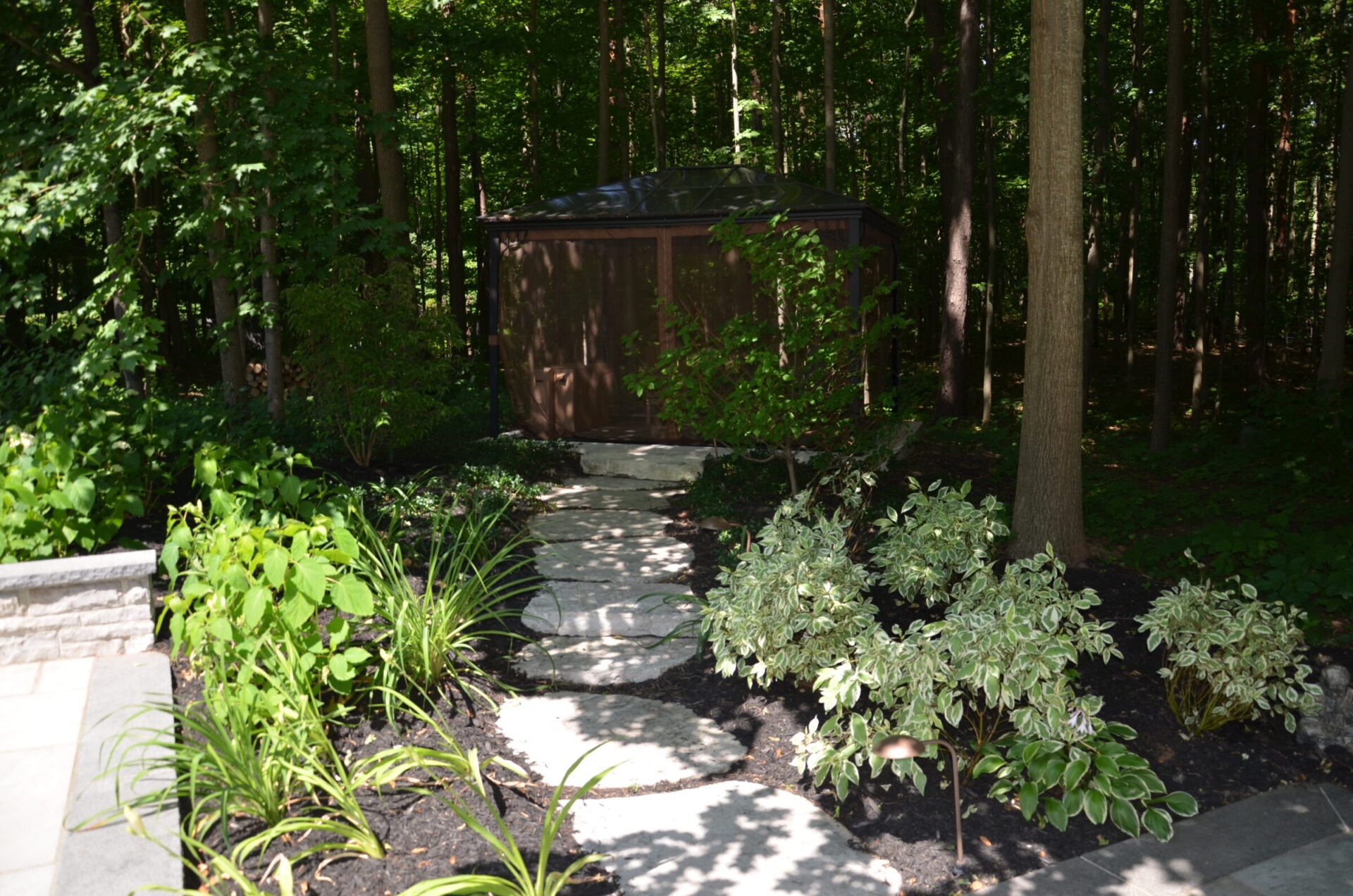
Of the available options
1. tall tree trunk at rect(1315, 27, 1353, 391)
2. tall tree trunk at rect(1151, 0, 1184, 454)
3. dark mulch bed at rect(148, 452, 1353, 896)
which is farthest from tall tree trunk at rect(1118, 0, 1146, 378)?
dark mulch bed at rect(148, 452, 1353, 896)

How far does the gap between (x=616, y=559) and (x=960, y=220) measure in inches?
285

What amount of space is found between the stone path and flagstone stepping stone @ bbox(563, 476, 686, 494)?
155 centimetres

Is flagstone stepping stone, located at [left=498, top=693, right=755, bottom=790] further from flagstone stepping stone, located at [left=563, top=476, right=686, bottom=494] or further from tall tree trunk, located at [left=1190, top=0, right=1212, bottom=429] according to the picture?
tall tree trunk, located at [left=1190, top=0, right=1212, bottom=429]

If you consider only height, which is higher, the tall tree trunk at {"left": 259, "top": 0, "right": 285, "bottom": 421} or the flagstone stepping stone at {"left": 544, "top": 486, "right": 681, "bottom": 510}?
the tall tree trunk at {"left": 259, "top": 0, "right": 285, "bottom": 421}

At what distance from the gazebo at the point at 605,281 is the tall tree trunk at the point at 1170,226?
8.81ft

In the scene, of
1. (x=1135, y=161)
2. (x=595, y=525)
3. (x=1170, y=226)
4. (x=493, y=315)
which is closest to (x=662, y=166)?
(x=1135, y=161)

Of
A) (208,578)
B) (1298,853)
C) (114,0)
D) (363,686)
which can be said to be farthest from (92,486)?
(114,0)

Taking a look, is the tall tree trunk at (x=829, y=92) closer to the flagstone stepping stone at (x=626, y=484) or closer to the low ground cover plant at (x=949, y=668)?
the flagstone stepping stone at (x=626, y=484)

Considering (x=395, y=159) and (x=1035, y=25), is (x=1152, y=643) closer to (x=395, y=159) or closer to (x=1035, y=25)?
(x=1035, y=25)

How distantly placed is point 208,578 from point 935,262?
57.7ft

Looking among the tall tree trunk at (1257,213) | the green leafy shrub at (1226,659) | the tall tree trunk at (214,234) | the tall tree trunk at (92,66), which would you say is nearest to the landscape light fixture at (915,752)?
the green leafy shrub at (1226,659)

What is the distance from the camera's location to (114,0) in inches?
478

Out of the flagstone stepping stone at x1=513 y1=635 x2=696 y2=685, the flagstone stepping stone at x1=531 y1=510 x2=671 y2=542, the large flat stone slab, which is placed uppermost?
the large flat stone slab

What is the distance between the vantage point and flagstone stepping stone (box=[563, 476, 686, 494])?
8.01 m
